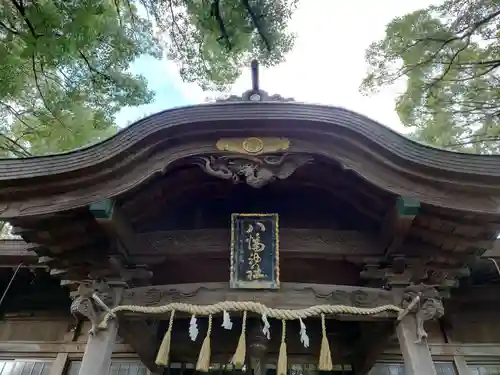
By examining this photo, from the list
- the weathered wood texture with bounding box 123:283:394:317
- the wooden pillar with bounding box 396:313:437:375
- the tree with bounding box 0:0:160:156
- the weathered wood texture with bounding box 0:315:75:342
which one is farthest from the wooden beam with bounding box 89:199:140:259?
the tree with bounding box 0:0:160:156

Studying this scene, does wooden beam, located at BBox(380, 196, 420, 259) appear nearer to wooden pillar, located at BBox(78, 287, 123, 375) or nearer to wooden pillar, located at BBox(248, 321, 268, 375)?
wooden pillar, located at BBox(248, 321, 268, 375)

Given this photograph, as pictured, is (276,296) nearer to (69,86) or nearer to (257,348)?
(257,348)

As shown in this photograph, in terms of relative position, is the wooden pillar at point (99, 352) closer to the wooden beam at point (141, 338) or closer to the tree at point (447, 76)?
the wooden beam at point (141, 338)

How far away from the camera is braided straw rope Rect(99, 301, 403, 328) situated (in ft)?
13.6

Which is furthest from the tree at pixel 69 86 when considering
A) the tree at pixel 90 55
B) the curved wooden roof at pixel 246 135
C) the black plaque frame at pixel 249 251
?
the black plaque frame at pixel 249 251

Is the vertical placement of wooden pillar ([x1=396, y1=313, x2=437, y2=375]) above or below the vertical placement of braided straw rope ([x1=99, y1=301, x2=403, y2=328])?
below

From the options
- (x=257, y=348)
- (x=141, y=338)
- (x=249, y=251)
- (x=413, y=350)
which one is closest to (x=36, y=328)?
(x=141, y=338)

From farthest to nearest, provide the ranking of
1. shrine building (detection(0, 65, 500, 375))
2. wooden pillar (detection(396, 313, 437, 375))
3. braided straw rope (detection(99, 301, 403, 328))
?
shrine building (detection(0, 65, 500, 375)) → braided straw rope (detection(99, 301, 403, 328)) → wooden pillar (detection(396, 313, 437, 375))

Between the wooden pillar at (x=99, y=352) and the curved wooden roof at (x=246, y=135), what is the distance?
1.30 m

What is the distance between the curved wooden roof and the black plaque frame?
858 millimetres

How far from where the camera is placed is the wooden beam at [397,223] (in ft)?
13.9

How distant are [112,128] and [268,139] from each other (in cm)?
804

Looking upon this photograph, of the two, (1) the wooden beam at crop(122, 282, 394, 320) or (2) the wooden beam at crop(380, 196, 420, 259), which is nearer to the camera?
(2) the wooden beam at crop(380, 196, 420, 259)

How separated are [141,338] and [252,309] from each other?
169 cm
